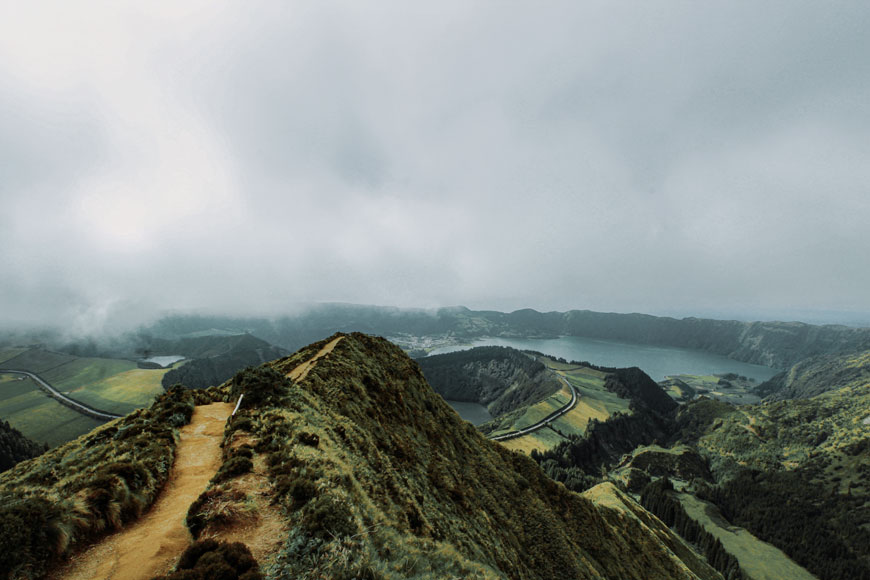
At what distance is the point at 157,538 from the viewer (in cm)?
1078

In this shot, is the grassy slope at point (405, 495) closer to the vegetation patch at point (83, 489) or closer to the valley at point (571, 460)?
the valley at point (571, 460)

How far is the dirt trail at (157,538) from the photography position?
31.6 ft

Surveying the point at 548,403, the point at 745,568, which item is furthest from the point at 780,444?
the point at 548,403

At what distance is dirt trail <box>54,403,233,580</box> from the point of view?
962 centimetres

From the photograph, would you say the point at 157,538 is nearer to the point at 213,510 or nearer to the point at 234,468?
the point at 213,510

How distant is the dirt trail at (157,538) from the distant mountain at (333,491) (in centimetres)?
53

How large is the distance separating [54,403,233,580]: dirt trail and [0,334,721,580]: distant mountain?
534 millimetres

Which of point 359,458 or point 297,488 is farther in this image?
point 359,458

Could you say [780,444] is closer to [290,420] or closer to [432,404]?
[432,404]

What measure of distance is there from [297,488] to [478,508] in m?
20.6

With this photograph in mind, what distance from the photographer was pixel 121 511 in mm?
11992

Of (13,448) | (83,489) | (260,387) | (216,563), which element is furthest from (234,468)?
(13,448)

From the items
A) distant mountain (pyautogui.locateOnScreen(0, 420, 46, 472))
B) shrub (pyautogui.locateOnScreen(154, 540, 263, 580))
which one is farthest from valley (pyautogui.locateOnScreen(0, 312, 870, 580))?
distant mountain (pyautogui.locateOnScreen(0, 420, 46, 472))

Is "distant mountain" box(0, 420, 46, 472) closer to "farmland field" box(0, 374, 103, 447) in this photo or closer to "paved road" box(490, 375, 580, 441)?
"farmland field" box(0, 374, 103, 447)
